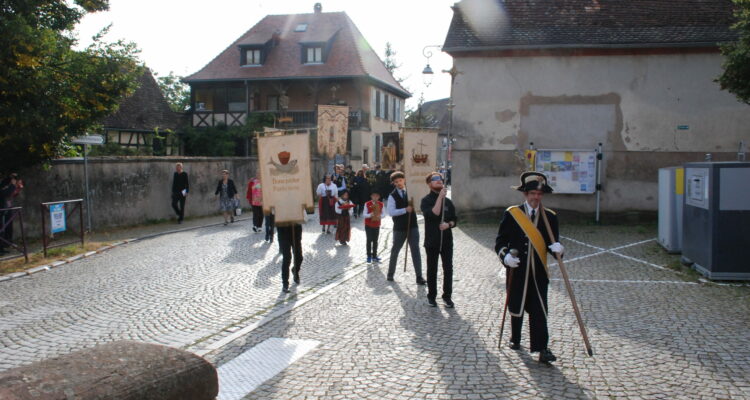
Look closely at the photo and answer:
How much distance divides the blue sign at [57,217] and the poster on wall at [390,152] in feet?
34.2

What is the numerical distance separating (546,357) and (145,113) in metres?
36.2

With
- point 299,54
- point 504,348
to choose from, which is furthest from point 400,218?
point 299,54

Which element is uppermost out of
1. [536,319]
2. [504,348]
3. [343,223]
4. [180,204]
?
[180,204]

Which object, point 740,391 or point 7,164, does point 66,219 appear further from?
point 740,391

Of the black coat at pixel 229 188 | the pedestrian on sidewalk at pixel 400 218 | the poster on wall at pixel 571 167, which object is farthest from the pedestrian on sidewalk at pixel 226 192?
the pedestrian on sidewalk at pixel 400 218

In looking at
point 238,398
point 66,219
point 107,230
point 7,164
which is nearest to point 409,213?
point 238,398

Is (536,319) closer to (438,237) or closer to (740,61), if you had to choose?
(438,237)

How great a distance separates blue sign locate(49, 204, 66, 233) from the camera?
1309 cm

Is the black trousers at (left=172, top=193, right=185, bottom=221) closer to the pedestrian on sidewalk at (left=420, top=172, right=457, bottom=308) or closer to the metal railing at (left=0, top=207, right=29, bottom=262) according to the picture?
the metal railing at (left=0, top=207, right=29, bottom=262)

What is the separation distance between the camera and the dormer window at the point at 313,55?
4025cm

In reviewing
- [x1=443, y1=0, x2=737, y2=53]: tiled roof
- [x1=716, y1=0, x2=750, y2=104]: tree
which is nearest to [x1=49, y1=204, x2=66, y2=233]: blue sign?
[x1=443, y1=0, x2=737, y2=53]: tiled roof

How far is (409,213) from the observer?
392 inches

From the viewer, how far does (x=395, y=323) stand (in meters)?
7.37

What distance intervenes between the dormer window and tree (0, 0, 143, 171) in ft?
83.6
